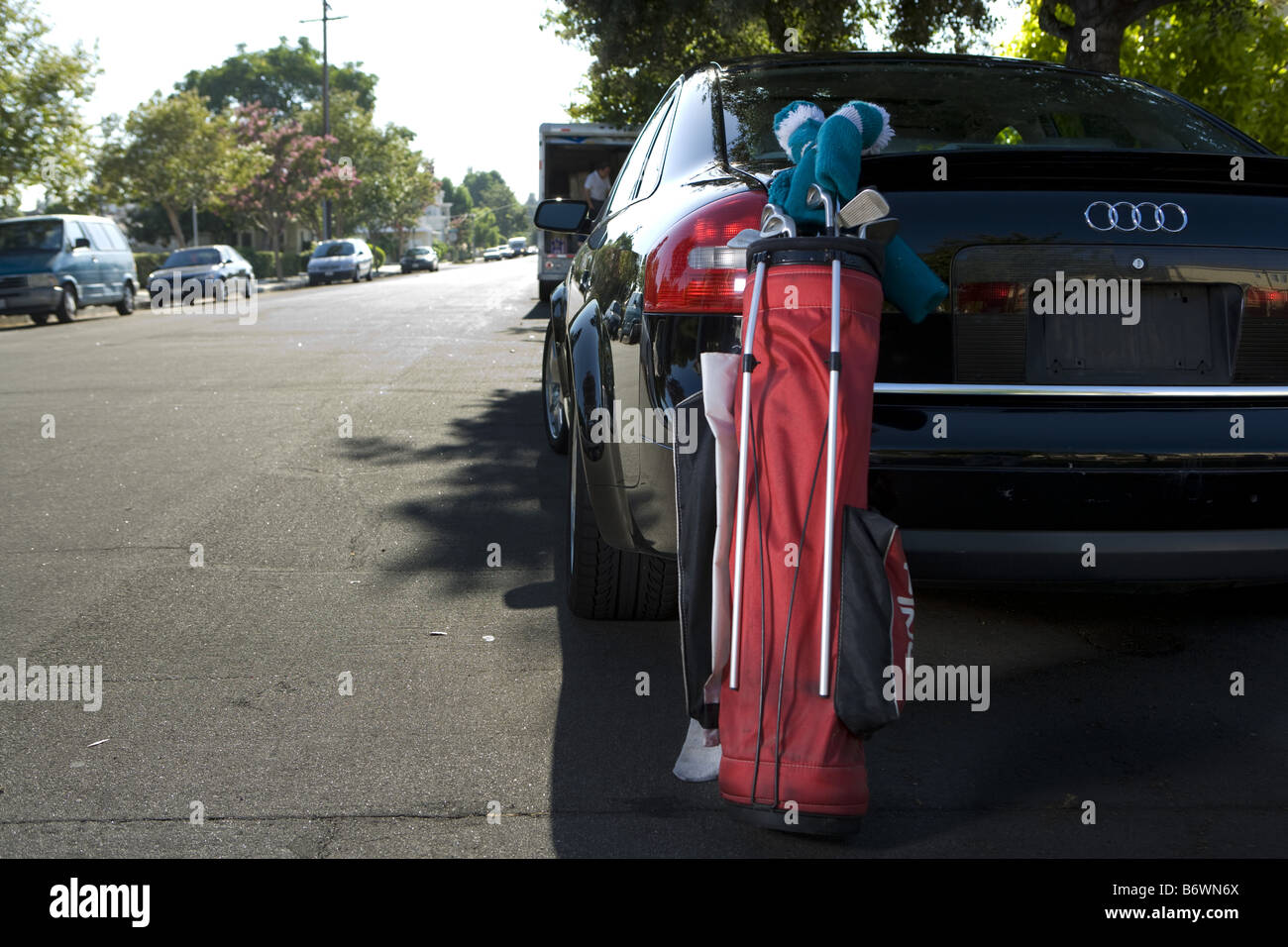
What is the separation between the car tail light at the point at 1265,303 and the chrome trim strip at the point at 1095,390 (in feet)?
0.54

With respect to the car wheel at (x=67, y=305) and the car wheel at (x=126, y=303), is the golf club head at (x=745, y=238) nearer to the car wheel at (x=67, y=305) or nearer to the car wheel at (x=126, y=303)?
the car wheel at (x=67, y=305)

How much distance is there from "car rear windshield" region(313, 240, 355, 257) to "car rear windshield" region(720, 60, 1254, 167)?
143 ft

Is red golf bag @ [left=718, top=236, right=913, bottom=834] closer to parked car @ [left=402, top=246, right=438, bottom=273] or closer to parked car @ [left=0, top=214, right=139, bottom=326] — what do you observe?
parked car @ [left=0, top=214, right=139, bottom=326]

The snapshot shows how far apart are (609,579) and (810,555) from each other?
1418 mm

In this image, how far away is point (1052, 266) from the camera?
291 cm

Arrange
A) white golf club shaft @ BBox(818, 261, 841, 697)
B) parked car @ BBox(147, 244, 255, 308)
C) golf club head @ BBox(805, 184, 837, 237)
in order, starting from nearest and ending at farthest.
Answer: white golf club shaft @ BBox(818, 261, 841, 697) → golf club head @ BBox(805, 184, 837, 237) → parked car @ BBox(147, 244, 255, 308)

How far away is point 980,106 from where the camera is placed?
3889 millimetres

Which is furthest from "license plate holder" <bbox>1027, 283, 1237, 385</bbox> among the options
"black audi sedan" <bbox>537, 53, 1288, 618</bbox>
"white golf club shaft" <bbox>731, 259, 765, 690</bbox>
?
"white golf club shaft" <bbox>731, 259, 765, 690</bbox>

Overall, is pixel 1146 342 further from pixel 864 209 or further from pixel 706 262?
pixel 706 262

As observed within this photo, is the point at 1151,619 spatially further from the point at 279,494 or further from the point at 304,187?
the point at 304,187

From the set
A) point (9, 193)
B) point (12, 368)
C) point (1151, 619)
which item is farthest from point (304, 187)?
point (1151, 619)

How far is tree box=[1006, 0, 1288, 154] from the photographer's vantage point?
1026 centimetres

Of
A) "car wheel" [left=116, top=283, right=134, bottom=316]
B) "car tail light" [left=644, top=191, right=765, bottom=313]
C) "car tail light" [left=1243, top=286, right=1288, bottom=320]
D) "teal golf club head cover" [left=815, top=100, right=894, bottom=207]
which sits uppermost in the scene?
"teal golf club head cover" [left=815, top=100, right=894, bottom=207]
